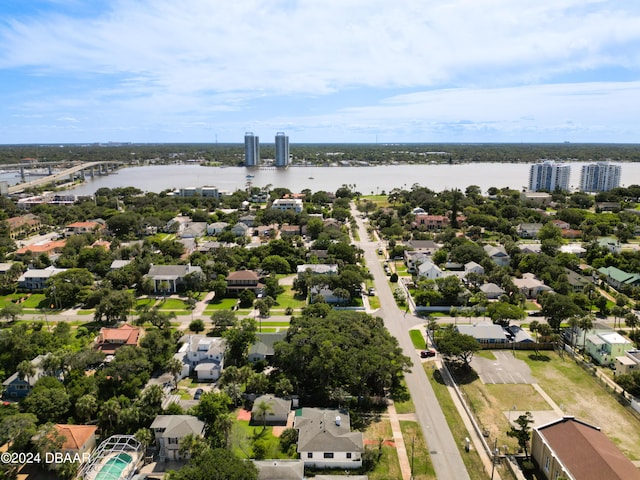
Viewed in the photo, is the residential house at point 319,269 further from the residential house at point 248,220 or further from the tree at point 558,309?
the residential house at point 248,220

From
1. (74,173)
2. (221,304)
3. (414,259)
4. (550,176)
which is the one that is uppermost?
(550,176)

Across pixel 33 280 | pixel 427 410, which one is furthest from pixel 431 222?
pixel 33 280

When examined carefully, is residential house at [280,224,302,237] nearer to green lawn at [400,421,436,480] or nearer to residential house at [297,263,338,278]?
residential house at [297,263,338,278]

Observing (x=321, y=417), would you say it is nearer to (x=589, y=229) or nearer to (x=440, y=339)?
(x=440, y=339)

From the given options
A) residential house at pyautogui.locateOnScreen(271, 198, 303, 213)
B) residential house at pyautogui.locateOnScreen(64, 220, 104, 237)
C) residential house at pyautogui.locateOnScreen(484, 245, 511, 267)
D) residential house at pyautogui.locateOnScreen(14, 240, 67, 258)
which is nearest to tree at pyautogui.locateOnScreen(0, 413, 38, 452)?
residential house at pyautogui.locateOnScreen(14, 240, 67, 258)

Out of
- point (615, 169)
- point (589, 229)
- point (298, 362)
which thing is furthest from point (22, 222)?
point (615, 169)

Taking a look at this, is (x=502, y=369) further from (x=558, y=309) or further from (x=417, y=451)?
(x=417, y=451)
